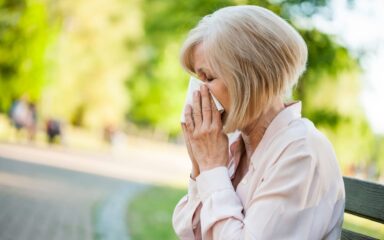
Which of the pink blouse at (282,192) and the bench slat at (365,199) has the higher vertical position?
the pink blouse at (282,192)

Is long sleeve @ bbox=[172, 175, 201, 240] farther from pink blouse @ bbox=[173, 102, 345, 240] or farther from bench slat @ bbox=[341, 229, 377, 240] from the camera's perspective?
bench slat @ bbox=[341, 229, 377, 240]

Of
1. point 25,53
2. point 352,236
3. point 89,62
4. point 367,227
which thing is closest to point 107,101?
point 89,62

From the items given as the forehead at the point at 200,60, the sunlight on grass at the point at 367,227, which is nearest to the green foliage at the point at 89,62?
the sunlight on grass at the point at 367,227

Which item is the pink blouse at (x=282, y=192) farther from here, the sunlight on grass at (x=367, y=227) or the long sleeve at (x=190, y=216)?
the sunlight on grass at (x=367, y=227)

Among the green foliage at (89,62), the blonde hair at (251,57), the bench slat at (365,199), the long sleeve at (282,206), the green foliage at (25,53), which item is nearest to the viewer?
the long sleeve at (282,206)

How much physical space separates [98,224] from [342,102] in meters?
5.70

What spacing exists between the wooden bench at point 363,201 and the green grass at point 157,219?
9.89 ft

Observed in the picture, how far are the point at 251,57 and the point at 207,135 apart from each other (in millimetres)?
317

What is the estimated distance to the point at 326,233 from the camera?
77.1 inches

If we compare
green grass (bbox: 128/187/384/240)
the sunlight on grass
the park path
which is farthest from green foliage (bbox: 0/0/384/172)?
the park path

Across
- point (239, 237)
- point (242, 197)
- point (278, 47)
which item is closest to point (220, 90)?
point (278, 47)

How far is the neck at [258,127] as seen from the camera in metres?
2.12

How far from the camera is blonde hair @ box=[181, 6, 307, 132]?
1961 millimetres

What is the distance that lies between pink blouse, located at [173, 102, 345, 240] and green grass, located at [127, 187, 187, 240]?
5078 millimetres
